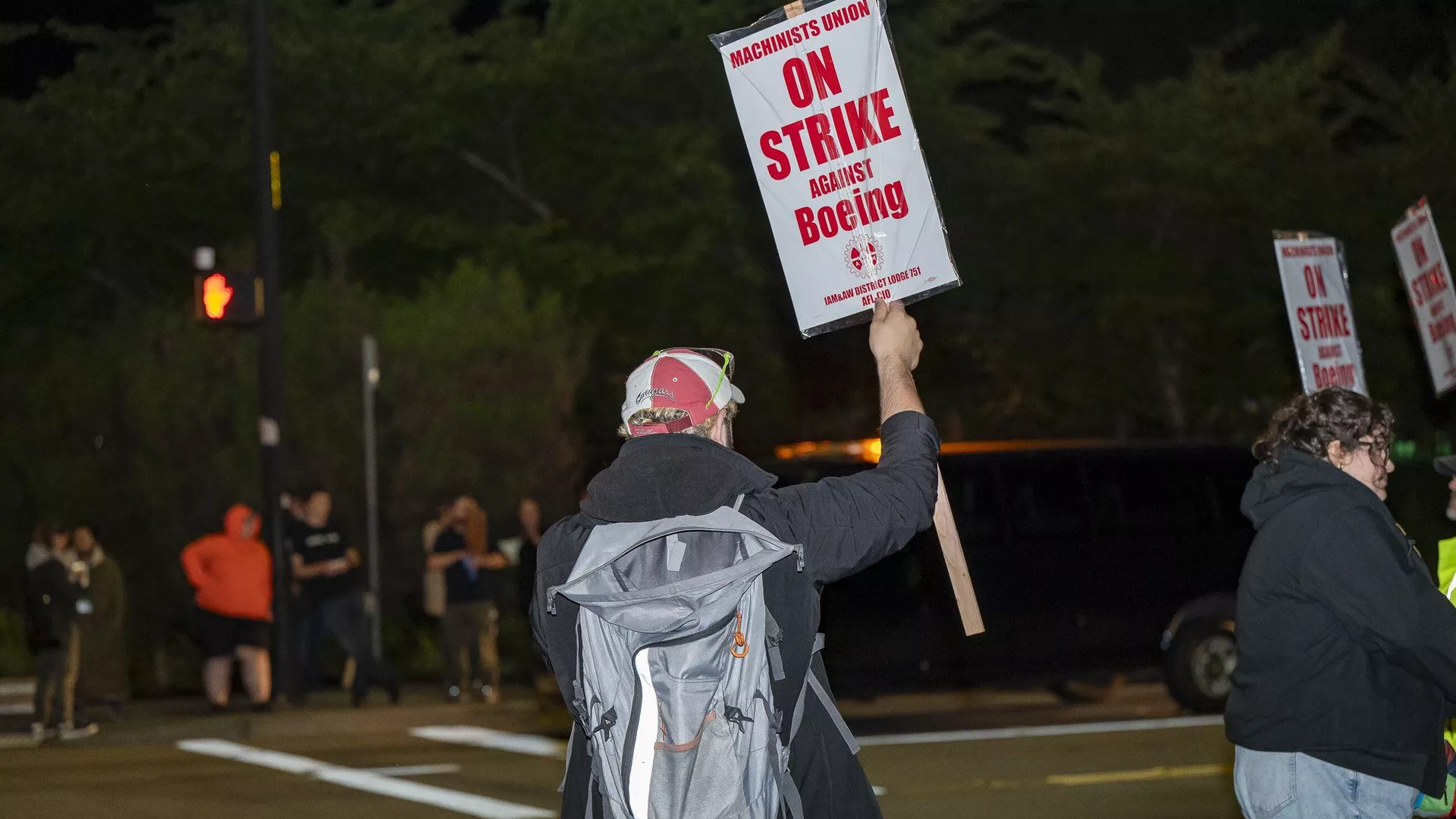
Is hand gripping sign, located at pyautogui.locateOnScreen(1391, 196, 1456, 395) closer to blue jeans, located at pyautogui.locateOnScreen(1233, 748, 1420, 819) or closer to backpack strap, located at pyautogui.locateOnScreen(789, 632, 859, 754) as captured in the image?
blue jeans, located at pyautogui.locateOnScreen(1233, 748, 1420, 819)

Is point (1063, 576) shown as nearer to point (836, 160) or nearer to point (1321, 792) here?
point (836, 160)

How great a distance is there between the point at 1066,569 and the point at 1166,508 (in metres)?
0.97

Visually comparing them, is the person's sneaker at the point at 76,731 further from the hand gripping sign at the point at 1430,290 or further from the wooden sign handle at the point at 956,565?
the wooden sign handle at the point at 956,565

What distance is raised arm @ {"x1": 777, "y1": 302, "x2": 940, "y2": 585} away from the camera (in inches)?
140

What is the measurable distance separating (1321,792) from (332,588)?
1163cm

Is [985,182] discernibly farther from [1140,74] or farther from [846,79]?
[846,79]

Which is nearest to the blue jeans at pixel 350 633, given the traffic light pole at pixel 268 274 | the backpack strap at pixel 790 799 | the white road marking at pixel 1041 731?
the traffic light pole at pixel 268 274

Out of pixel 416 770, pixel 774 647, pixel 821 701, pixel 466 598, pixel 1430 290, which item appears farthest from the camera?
pixel 466 598

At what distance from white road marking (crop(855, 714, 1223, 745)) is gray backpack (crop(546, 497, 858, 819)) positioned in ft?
30.2

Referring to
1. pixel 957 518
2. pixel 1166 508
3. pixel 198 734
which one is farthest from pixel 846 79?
pixel 198 734

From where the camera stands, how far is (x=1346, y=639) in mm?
4301

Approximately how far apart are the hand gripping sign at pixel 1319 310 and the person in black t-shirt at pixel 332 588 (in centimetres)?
836

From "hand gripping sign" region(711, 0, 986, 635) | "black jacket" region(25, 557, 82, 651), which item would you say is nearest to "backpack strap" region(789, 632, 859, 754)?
"hand gripping sign" region(711, 0, 986, 635)

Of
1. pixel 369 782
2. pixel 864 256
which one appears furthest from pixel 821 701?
pixel 369 782
